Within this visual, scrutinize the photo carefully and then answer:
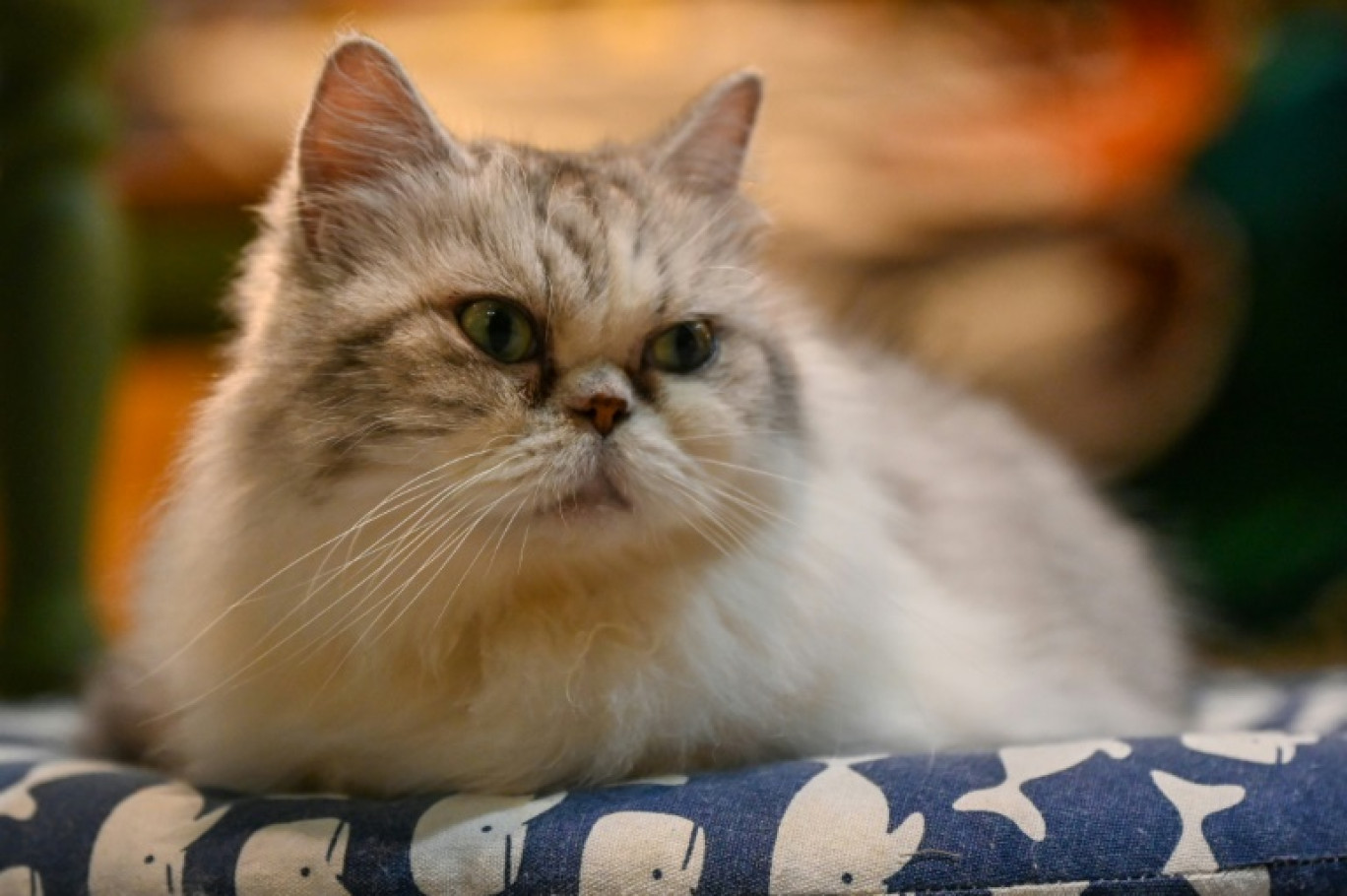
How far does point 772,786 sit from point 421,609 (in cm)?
37

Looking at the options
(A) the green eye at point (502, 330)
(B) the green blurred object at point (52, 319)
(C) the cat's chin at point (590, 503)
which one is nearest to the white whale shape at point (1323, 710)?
(C) the cat's chin at point (590, 503)

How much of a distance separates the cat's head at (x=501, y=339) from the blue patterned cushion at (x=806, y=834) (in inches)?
10.0

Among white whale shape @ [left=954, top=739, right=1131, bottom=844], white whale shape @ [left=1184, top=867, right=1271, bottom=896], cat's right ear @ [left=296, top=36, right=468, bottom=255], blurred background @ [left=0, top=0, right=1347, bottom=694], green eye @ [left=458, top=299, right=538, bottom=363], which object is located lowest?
white whale shape @ [left=1184, top=867, right=1271, bottom=896]

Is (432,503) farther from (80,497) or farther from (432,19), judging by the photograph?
(432,19)

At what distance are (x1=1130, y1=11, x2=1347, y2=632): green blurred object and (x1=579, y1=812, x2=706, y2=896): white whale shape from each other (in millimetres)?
1940

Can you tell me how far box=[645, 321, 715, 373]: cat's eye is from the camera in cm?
118

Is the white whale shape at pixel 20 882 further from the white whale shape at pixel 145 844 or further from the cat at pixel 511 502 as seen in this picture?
the cat at pixel 511 502

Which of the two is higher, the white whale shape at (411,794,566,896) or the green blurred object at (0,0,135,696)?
the green blurred object at (0,0,135,696)

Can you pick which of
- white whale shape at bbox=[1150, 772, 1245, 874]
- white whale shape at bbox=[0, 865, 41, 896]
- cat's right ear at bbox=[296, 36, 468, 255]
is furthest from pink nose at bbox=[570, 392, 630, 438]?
white whale shape at bbox=[0, 865, 41, 896]

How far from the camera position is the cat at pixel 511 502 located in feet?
3.61

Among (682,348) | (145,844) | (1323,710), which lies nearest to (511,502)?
(682,348)

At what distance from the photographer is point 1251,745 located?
118cm

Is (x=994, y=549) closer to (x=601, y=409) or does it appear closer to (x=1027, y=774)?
(x=1027, y=774)

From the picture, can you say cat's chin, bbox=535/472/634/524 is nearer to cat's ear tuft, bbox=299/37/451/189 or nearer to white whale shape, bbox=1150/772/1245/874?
cat's ear tuft, bbox=299/37/451/189
